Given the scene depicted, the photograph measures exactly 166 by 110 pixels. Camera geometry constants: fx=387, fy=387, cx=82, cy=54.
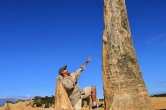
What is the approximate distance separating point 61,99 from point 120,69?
2.23m

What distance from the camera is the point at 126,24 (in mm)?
13578

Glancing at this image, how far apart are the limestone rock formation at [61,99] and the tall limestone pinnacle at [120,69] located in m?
1.44

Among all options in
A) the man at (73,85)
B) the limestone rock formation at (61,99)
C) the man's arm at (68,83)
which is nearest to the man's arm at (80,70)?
the man at (73,85)

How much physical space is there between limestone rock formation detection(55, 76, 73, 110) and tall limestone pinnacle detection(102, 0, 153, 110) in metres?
1.44

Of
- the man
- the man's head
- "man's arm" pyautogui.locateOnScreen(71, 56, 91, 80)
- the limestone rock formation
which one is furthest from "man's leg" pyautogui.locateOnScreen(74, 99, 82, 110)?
the man's head

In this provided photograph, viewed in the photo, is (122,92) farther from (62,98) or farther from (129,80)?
(62,98)

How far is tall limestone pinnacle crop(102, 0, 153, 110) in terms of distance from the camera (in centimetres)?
1286

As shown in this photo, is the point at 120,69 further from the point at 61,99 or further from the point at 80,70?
the point at 61,99

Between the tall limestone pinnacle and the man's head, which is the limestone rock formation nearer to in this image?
the man's head

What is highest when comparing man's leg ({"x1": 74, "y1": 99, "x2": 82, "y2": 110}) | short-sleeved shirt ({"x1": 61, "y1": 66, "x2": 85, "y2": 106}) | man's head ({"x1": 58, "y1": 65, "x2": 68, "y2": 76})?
man's head ({"x1": 58, "y1": 65, "x2": 68, "y2": 76})

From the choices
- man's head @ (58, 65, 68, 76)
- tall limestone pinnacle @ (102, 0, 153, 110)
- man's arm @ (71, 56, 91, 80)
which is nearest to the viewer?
man's head @ (58, 65, 68, 76)

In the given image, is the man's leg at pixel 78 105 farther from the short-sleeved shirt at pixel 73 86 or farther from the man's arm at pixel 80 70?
the man's arm at pixel 80 70

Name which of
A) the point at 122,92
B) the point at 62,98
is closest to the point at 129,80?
the point at 122,92

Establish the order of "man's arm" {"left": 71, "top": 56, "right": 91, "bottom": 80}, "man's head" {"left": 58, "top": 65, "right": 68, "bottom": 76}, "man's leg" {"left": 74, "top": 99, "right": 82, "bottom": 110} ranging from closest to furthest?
"man's head" {"left": 58, "top": 65, "right": 68, "bottom": 76}, "man's arm" {"left": 71, "top": 56, "right": 91, "bottom": 80}, "man's leg" {"left": 74, "top": 99, "right": 82, "bottom": 110}
